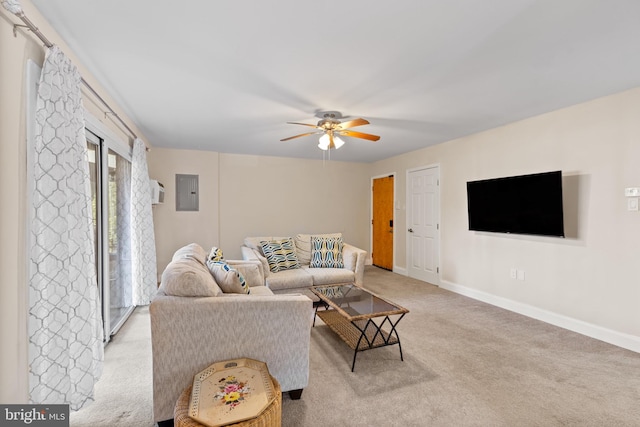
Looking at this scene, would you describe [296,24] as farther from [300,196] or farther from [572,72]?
[300,196]

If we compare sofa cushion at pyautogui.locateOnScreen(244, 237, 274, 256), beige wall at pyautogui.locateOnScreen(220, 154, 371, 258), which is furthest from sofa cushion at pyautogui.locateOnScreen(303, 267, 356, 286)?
beige wall at pyautogui.locateOnScreen(220, 154, 371, 258)

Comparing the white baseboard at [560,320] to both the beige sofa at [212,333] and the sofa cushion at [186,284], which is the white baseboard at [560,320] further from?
the sofa cushion at [186,284]

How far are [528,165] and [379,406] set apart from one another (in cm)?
311

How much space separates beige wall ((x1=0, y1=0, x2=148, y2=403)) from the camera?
1.32 metres

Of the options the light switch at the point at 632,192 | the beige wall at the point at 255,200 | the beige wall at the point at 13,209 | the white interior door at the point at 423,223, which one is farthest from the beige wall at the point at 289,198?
the light switch at the point at 632,192

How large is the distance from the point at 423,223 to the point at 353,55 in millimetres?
3576

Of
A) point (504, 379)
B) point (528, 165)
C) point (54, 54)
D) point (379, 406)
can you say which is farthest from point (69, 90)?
point (528, 165)

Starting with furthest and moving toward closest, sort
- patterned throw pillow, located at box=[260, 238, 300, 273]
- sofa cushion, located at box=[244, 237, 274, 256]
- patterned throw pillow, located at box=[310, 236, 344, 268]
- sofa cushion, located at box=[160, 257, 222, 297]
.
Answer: sofa cushion, located at box=[244, 237, 274, 256]
patterned throw pillow, located at box=[310, 236, 344, 268]
patterned throw pillow, located at box=[260, 238, 300, 273]
sofa cushion, located at box=[160, 257, 222, 297]

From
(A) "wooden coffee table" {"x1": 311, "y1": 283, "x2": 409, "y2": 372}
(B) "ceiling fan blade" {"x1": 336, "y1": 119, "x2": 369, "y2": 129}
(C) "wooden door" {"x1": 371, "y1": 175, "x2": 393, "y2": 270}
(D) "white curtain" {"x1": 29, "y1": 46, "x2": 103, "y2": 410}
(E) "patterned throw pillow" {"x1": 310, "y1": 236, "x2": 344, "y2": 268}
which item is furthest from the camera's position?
(C) "wooden door" {"x1": 371, "y1": 175, "x2": 393, "y2": 270}

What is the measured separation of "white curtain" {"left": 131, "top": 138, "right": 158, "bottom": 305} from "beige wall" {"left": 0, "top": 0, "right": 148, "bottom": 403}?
6.79ft

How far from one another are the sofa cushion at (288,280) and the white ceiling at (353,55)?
1902 millimetres

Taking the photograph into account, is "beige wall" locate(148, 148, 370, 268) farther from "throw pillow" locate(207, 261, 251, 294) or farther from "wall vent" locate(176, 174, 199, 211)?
"throw pillow" locate(207, 261, 251, 294)

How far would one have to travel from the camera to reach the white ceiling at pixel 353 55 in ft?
5.12

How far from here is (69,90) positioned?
168 centimetres
